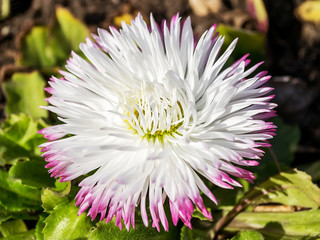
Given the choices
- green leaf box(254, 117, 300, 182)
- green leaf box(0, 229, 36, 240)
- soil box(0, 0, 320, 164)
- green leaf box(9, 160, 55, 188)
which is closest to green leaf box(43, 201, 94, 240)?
green leaf box(9, 160, 55, 188)

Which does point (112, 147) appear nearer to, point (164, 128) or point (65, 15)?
point (164, 128)

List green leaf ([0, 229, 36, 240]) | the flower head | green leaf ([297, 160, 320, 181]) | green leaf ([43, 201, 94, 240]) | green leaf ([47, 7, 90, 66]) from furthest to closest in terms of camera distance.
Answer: green leaf ([47, 7, 90, 66]) → green leaf ([297, 160, 320, 181]) → green leaf ([0, 229, 36, 240]) → green leaf ([43, 201, 94, 240]) → the flower head

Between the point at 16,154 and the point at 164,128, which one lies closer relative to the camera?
the point at 164,128

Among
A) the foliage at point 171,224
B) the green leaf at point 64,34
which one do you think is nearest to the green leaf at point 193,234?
the foliage at point 171,224

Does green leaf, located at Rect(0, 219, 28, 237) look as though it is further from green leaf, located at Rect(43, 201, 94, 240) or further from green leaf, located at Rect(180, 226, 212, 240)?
green leaf, located at Rect(180, 226, 212, 240)

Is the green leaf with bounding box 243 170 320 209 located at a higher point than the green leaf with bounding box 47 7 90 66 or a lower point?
lower

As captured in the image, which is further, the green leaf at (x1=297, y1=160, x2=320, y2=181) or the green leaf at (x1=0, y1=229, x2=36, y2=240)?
the green leaf at (x1=297, y1=160, x2=320, y2=181)

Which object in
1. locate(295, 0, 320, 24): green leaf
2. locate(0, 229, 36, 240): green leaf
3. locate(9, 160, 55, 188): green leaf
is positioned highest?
locate(295, 0, 320, 24): green leaf

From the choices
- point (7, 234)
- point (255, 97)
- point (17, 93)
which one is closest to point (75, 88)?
point (255, 97)
